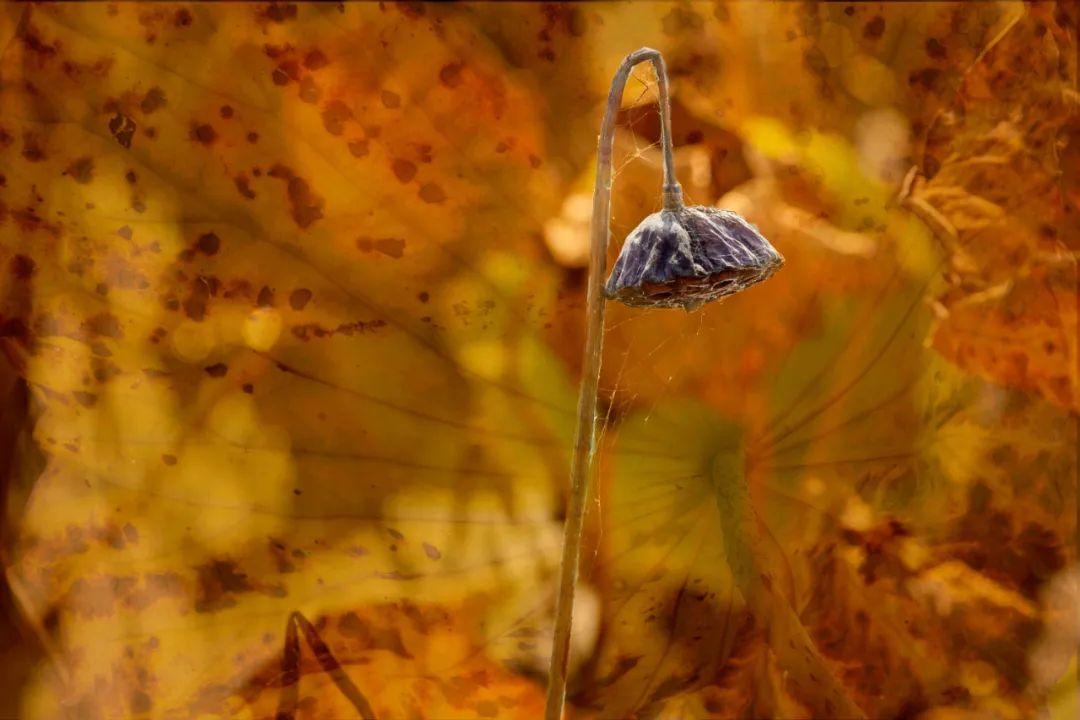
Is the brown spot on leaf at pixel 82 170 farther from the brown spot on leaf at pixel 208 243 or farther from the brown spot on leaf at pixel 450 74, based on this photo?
the brown spot on leaf at pixel 450 74

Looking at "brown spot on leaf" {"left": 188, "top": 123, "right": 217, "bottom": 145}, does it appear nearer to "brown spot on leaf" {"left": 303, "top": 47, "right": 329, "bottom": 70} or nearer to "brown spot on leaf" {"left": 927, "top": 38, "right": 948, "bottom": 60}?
"brown spot on leaf" {"left": 303, "top": 47, "right": 329, "bottom": 70}

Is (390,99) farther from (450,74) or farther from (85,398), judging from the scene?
(85,398)

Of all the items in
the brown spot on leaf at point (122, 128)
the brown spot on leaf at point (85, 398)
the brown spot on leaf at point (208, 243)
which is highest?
the brown spot on leaf at point (122, 128)

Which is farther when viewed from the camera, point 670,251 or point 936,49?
point 936,49

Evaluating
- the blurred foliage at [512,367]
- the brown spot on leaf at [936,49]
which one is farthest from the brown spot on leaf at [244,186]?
the brown spot on leaf at [936,49]

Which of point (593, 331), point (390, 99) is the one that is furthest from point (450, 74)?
point (593, 331)
